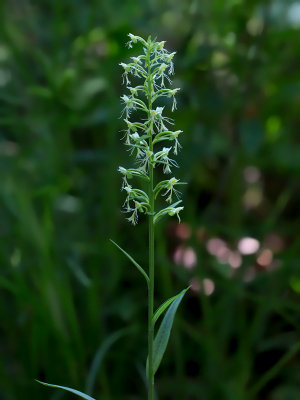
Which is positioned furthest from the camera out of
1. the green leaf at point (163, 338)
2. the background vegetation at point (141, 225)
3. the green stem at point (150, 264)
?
the background vegetation at point (141, 225)

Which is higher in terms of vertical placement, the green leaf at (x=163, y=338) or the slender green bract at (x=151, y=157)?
the slender green bract at (x=151, y=157)

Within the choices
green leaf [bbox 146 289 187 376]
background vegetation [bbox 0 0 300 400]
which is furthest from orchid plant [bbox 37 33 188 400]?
background vegetation [bbox 0 0 300 400]

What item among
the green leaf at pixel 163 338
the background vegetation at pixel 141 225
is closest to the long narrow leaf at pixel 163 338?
the green leaf at pixel 163 338

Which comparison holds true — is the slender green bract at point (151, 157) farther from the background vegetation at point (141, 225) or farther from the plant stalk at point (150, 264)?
the background vegetation at point (141, 225)

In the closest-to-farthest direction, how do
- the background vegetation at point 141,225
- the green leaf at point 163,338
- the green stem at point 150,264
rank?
the green stem at point 150,264 < the green leaf at point 163,338 < the background vegetation at point 141,225

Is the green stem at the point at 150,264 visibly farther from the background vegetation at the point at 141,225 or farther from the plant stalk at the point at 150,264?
the background vegetation at the point at 141,225

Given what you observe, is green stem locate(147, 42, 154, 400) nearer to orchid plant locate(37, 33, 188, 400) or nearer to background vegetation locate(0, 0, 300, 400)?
orchid plant locate(37, 33, 188, 400)

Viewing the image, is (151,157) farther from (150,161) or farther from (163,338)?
(163,338)

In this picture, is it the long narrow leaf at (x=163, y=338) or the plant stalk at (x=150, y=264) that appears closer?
the plant stalk at (x=150, y=264)
